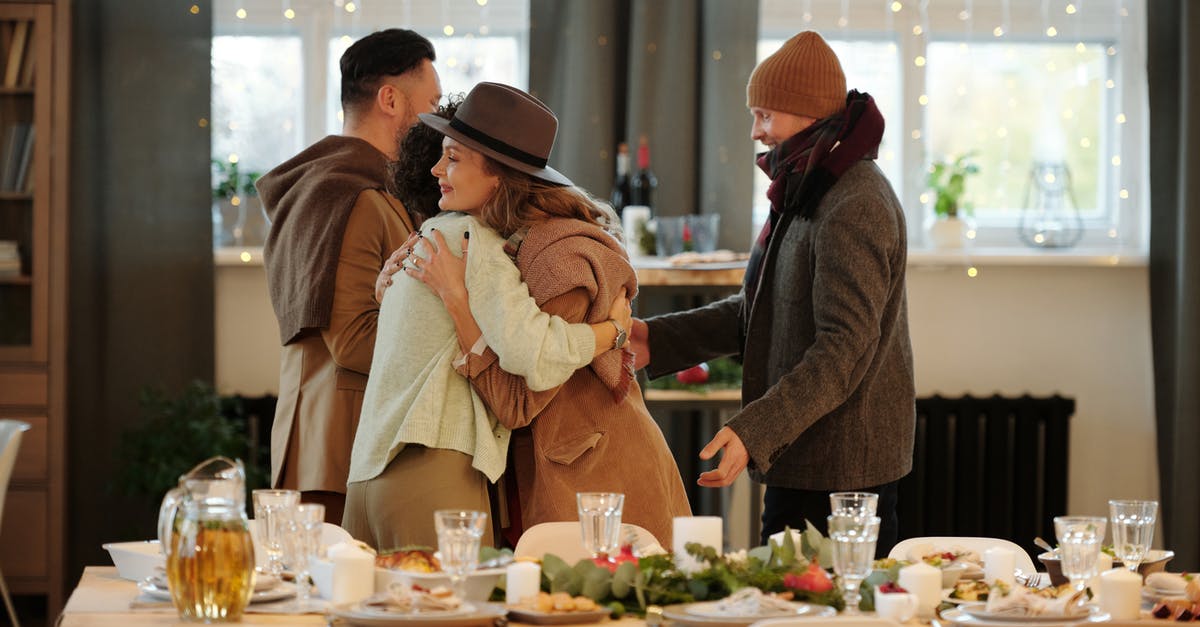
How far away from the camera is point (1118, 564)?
2354 mm

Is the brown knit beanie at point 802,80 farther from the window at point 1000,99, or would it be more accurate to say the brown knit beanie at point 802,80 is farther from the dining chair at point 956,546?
the window at point 1000,99

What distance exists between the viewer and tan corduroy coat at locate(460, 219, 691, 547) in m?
2.47

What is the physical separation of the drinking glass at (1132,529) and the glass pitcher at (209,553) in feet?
4.28

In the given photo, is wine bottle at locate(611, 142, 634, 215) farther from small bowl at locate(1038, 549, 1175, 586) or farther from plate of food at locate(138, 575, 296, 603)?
plate of food at locate(138, 575, 296, 603)

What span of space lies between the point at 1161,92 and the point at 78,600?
4.14 metres

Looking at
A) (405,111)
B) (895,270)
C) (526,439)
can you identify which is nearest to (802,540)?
(526,439)

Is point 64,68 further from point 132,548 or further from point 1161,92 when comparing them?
point 1161,92

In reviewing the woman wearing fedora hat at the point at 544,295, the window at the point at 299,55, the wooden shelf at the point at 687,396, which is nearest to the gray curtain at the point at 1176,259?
the wooden shelf at the point at 687,396

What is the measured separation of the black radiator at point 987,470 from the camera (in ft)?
16.3

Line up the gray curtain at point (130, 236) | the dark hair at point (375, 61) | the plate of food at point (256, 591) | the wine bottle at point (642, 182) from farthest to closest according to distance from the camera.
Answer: the gray curtain at point (130, 236) < the wine bottle at point (642, 182) < the dark hair at point (375, 61) < the plate of food at point (256, 591)

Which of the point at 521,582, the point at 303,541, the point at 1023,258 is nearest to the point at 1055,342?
the point at 1023,258

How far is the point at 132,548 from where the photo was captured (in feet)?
7.45

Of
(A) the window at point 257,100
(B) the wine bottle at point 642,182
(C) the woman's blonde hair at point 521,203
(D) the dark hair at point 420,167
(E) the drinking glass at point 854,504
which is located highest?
(A) the window at point 257,100

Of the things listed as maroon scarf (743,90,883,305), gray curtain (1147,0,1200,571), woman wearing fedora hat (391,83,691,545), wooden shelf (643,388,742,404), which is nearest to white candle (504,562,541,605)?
woman wearing fedora hat (391,83,691,545)
